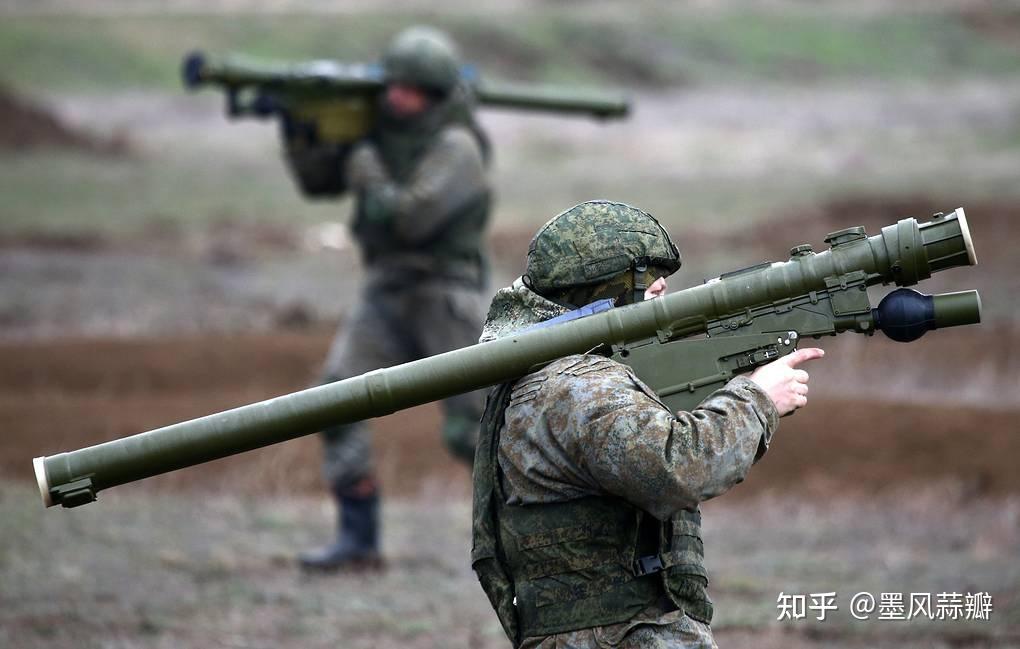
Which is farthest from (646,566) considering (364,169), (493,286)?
(493,286)

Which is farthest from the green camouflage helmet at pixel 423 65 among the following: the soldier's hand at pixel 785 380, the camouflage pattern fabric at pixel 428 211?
the soldier's hand at pixel 785 380

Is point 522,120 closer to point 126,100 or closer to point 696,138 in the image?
point 696,138

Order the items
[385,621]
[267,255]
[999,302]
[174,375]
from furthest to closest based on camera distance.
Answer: [267,255], [999,302], [174,375], [385,621]

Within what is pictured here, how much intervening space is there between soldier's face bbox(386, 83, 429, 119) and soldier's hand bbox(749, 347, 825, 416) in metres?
4.64

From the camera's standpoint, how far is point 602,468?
360 centimetres

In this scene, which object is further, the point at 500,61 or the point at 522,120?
the point at 500,61

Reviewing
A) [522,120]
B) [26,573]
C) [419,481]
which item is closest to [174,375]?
[419,481]

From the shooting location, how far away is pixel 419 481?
1122cm

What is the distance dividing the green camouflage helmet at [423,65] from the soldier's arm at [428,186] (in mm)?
276

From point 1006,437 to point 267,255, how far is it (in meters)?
12.1

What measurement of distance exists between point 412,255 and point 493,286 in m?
9.50

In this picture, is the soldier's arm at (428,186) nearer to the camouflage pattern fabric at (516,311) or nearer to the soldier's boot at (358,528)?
the soldier's boot at (358,528)

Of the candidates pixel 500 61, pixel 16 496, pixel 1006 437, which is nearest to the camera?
pixel 16 496

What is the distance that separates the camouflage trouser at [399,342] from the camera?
7.92 metres
